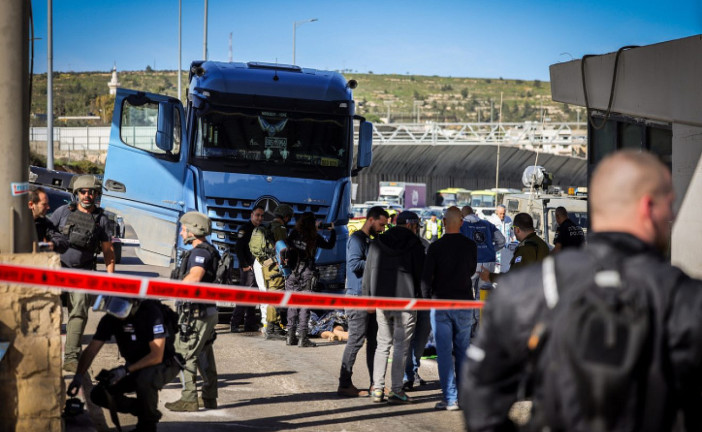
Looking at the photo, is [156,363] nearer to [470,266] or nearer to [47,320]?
[47,320]

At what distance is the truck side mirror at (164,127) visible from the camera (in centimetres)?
1393

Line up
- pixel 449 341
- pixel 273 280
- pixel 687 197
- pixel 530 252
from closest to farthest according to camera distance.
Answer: pixel 449 341
pixel 530 252
pixel 687 197
pixel 273 280

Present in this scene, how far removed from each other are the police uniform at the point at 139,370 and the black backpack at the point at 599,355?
3995mm

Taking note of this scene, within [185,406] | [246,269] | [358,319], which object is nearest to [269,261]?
[246,269]

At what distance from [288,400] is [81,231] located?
2.71 metres

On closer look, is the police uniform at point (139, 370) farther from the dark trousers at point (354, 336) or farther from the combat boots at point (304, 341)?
the combat boots at point (304, 341)

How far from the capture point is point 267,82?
47.7ft

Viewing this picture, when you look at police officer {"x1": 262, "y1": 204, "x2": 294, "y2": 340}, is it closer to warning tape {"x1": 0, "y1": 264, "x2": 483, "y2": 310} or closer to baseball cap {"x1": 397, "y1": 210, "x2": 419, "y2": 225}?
baseball cap {"x1": 397, "y1": 210, "x2": 419, "y2": 225}

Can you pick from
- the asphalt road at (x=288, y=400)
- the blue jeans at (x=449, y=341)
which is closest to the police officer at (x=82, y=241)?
the asphalt road at (x=288, y=400)

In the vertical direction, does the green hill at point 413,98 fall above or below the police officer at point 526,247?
above

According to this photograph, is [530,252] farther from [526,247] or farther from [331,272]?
[331,272]

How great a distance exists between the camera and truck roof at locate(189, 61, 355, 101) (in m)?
14.4

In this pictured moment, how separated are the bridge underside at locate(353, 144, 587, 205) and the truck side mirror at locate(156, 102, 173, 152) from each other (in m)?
60.1

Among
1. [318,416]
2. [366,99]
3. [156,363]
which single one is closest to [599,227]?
[156,363]
